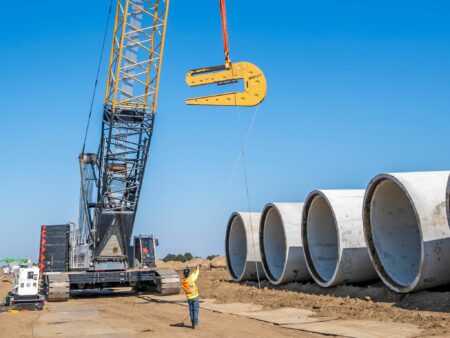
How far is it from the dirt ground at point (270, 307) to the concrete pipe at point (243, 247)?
3755 millimetres

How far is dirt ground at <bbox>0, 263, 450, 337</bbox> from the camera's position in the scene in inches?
421

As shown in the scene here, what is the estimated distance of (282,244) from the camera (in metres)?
21.9

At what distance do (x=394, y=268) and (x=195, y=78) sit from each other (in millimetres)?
8248

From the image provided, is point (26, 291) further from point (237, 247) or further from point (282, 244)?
point (237, 247)

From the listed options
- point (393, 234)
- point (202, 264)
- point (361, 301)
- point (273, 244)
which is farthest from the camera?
point (202, 264)

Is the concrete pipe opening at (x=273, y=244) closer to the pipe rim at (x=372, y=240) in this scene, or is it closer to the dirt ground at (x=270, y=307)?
the dirt ground at (x=270, y=307)

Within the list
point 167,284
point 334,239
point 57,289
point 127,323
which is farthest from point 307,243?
point 57,289

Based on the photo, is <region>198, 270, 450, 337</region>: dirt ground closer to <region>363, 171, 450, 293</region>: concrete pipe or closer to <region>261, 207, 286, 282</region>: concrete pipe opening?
<region>363, 171, 450, 293</region>: concrete pipe

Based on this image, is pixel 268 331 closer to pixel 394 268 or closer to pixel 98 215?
pixel 394 268

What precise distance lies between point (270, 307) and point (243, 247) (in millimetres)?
10819

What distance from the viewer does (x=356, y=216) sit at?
1597cm

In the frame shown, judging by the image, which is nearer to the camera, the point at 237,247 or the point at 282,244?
the point at 282,244

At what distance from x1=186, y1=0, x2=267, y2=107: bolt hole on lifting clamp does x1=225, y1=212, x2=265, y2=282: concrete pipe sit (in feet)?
22.5

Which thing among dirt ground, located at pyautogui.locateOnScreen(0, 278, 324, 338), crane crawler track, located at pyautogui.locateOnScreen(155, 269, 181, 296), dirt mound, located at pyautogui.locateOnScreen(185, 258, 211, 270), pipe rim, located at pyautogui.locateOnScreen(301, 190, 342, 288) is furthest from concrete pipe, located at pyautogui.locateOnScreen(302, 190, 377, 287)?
dirt mound, located at pyautogui.locateOnScreen(185, 258, 211, 270)
